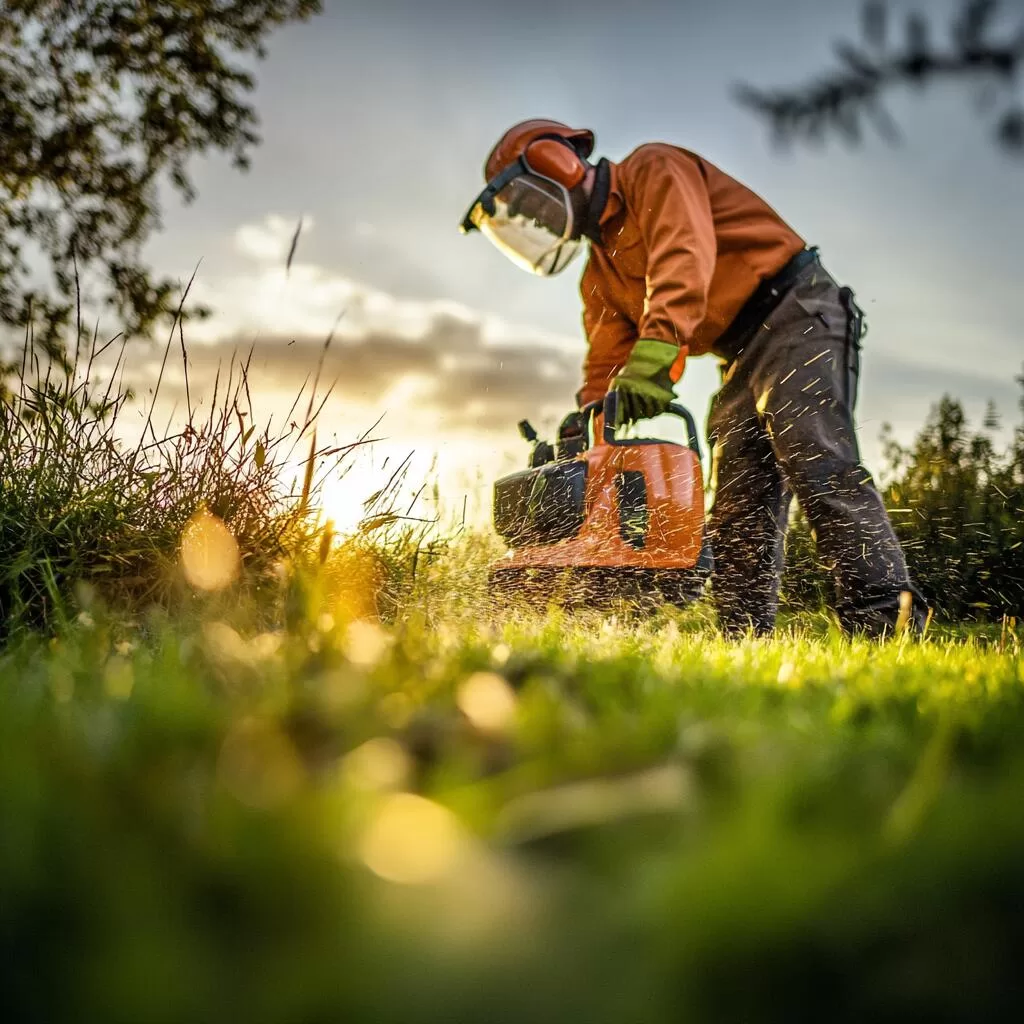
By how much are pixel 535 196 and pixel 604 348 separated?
926 mm

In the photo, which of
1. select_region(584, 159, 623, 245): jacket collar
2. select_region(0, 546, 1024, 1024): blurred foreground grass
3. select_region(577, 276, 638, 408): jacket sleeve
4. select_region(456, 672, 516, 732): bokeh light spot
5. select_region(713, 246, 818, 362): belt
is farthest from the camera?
select_region(577, 276, 638, 408): jacket sleeve

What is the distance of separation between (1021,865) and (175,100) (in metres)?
11.4

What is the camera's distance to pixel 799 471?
375cm

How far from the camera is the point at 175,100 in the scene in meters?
9.89

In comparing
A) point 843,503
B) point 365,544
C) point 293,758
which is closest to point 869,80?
point 293,758

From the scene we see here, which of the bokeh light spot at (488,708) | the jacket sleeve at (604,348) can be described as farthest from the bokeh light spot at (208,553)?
the jacket sleeve at (604,348)

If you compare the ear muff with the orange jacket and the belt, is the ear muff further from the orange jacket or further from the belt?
the belt

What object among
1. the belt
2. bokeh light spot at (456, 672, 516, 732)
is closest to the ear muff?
the belt

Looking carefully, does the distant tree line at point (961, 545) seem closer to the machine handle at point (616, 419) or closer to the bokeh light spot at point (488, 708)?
the machine handle at point (616, 419)

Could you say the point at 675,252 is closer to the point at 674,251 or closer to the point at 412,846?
the point at 674,251

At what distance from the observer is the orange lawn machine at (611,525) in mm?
3590

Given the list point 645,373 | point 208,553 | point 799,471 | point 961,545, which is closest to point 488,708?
point 208,553

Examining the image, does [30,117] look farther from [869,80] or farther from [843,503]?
[869,80]

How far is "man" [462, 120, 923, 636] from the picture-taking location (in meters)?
3.69
